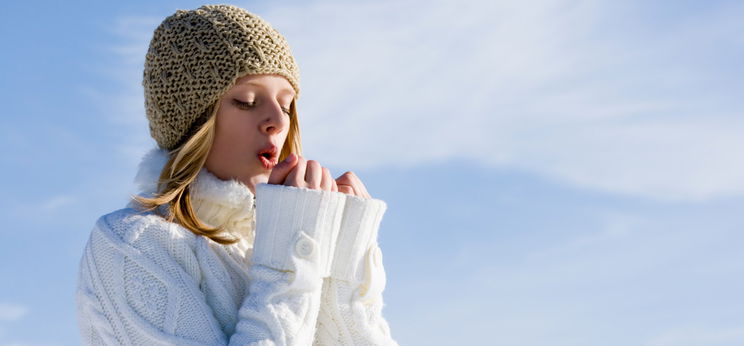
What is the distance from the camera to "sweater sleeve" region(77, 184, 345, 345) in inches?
144

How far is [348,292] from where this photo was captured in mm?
3908

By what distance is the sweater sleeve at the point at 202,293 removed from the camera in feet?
12.0

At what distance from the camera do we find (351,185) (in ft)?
13.5

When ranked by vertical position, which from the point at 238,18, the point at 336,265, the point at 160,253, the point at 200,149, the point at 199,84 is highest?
the point at 238,18

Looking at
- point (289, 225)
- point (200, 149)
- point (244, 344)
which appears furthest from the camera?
point (200, 149)

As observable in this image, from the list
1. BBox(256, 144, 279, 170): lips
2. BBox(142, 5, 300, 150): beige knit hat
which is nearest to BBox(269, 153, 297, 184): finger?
BBox(256, 144, 279, 170): lips

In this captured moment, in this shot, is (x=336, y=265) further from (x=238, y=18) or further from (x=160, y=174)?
(x=238, y=18)

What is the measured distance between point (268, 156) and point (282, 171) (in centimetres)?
33

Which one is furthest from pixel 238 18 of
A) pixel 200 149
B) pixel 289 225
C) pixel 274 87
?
pixel 289 225

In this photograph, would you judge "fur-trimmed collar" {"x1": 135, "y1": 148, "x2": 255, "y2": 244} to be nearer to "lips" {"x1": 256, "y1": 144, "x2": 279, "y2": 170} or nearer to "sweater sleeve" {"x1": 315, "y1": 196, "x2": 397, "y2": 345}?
"lips" {"x1": 256, "y1": 144, "x2": 279, "y2": 170}

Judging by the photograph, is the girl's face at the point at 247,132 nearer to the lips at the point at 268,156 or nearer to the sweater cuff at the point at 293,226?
the lips at the point at 268,156

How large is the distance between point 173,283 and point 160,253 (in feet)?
0.53

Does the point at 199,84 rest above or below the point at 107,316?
above

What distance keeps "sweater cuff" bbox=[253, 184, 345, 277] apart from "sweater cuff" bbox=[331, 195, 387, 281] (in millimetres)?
85
